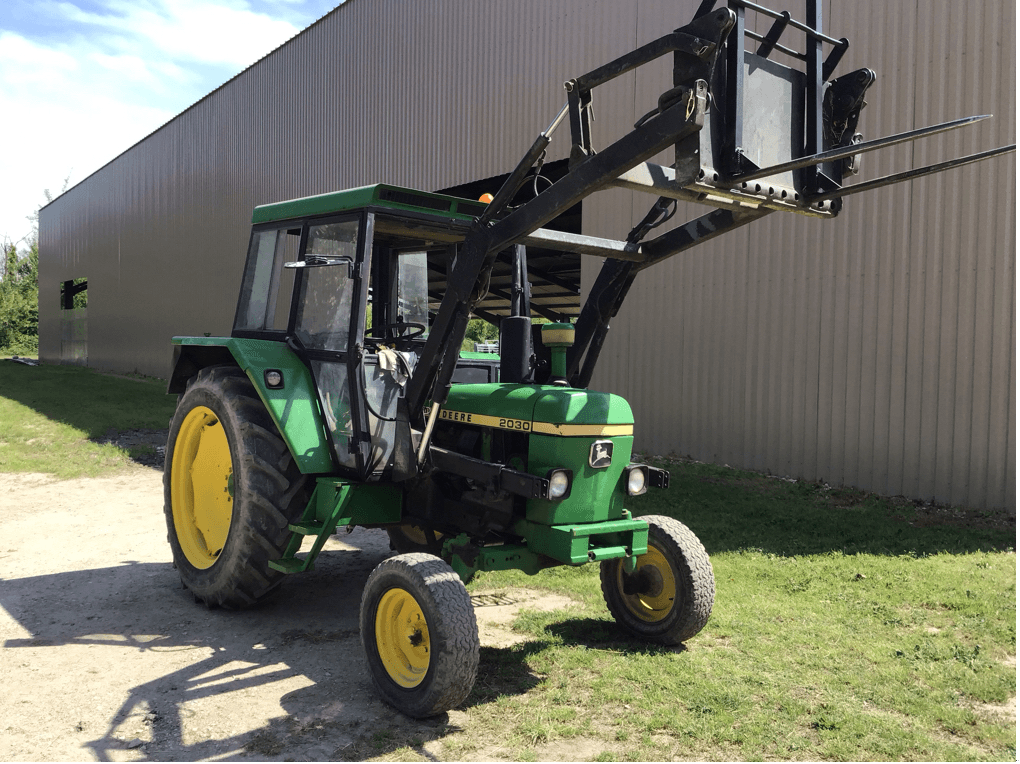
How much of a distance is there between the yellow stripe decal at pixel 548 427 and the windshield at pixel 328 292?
93 cm

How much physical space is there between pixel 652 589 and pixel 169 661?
259cm

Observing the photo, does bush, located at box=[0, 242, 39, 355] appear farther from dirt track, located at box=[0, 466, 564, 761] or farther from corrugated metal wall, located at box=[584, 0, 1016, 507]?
dirt track, located at box=[0, 466, 564, 761]

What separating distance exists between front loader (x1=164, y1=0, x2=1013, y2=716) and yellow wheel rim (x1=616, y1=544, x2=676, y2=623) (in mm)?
12

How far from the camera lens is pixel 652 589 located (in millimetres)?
4652

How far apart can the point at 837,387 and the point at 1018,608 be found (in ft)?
13.5

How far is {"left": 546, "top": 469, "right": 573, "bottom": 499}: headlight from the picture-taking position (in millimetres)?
4027

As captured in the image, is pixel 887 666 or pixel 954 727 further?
pixel 887 666

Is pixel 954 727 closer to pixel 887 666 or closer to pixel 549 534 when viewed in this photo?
pixel 887 666

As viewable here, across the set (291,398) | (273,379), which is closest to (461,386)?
(291,398)

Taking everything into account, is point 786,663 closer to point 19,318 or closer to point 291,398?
point 291,398

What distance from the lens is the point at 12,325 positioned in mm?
48531

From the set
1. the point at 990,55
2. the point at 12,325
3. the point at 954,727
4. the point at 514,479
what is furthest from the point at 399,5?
the point at 12,325

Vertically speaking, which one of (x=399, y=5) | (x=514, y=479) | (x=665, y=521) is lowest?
(x=665, y=521)

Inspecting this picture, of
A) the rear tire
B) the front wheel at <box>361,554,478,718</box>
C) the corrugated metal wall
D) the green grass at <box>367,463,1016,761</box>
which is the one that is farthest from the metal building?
the rear tire
